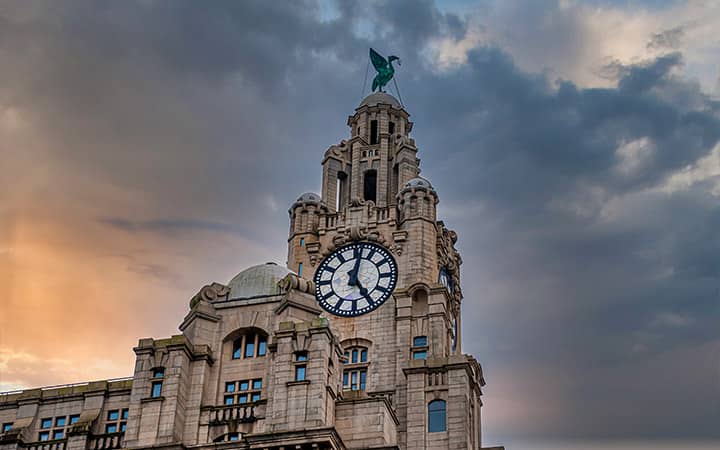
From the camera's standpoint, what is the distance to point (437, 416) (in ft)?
246

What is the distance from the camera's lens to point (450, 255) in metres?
93.9

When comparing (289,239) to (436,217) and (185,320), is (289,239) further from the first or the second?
(185,320)

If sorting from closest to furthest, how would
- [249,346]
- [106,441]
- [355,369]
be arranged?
[106,441], [249,346], [355,369]

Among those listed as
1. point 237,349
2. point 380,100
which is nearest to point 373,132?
point 380,100

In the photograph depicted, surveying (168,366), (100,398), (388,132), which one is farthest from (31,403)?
(388,132)

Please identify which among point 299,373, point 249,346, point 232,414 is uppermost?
point 249,346

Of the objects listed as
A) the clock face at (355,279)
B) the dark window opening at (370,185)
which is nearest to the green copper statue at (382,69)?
the dark window opening at (370,185)

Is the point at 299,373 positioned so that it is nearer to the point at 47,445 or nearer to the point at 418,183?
the point at 47,445

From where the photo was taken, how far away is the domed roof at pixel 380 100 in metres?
105

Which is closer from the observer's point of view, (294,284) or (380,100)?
(294,284)

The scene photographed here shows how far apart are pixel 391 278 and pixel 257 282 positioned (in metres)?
16.1

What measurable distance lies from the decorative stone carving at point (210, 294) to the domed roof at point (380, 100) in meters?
34.1

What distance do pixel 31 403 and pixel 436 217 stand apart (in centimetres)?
3283

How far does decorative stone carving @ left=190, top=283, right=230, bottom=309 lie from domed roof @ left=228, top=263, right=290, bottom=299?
0.47 meters
